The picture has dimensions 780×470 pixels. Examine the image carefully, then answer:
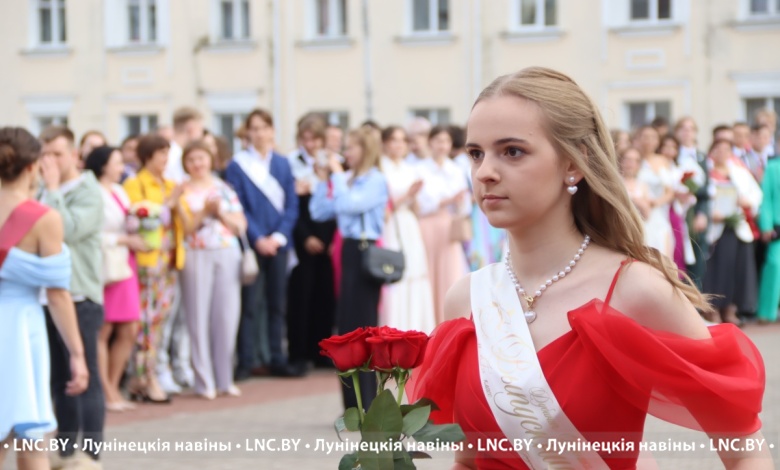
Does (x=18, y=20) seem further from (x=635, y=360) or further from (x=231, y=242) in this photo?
(x=635, y=360)

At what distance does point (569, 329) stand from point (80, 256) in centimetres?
601

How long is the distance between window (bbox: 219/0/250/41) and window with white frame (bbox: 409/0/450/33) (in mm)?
3586

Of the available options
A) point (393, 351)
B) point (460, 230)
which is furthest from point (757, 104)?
point (393, 351)

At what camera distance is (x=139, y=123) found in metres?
31.8

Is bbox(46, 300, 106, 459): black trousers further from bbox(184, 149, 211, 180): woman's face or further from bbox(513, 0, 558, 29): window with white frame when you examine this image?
bbox(513, 0, 558, 29): window with white frame

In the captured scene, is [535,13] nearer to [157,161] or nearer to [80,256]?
[157,161]

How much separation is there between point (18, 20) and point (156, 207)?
2221 cm

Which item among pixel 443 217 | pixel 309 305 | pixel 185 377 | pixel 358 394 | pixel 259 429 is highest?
pixel 358 394

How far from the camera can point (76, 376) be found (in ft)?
23.6

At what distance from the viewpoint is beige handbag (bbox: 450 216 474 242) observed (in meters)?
14.0

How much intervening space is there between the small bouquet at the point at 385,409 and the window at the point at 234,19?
28287 mm

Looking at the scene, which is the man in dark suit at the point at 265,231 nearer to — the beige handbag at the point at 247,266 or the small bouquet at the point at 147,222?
the beige handbag at the point at 247,266

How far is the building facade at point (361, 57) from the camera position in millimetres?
27969

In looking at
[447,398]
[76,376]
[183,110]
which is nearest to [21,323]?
[76,376]
